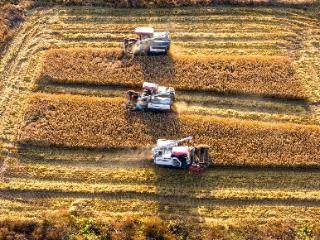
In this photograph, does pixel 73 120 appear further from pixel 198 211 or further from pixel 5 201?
pixel 198 211

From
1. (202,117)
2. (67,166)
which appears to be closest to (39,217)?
(67,166)

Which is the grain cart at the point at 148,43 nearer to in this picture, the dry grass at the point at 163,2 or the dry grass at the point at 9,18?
the dry grass at the point at 163,2

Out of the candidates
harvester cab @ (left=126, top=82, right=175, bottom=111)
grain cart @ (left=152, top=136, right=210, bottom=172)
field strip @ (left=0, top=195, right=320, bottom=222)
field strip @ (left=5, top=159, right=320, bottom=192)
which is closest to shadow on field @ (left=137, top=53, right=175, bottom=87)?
harvester cab @ (left=126, top=82, right=175, bottom=111)

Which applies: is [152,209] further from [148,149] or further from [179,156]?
[148,149]

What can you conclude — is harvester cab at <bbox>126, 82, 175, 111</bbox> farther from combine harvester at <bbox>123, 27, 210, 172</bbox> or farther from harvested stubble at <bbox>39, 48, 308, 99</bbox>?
→ harvested stubble at <bbox>39, 48, 308, 99</bbox>

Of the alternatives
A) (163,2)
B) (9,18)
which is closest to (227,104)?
(163,2)

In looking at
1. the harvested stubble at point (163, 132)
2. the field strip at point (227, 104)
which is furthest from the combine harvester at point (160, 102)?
the field strip at point (227, 104)
